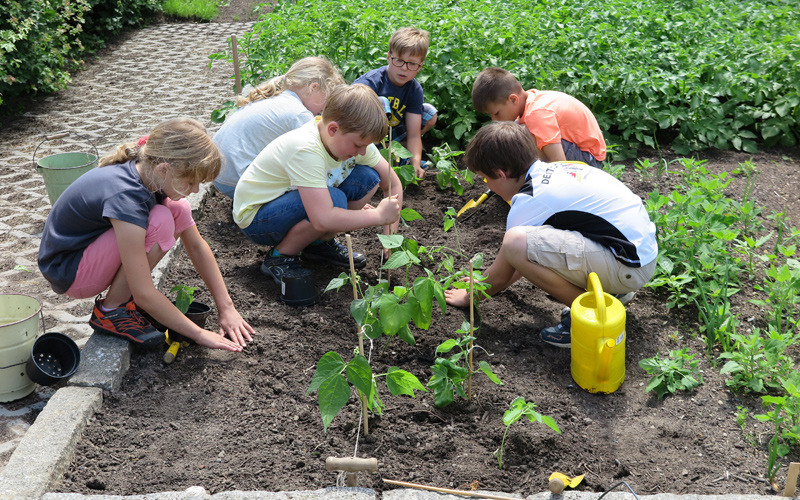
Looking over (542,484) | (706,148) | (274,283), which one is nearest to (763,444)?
(542,484)

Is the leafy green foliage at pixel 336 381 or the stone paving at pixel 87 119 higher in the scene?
the leafy green foliage at pixel 336 381

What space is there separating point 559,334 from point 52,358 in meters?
2.06

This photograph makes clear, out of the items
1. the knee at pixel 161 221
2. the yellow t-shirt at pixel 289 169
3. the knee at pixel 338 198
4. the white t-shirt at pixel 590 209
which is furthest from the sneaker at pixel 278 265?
the white t-shirt at pixel 590 209

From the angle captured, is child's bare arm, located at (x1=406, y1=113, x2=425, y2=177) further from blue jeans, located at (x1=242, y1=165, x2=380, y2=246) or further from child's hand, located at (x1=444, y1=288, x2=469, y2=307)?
child's hand, located at (x1=444, y1=288, x2=469, y2=307)

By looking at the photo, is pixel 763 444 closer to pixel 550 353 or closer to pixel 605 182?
pixel 550 353

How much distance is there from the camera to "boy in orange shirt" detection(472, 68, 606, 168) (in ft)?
12.2

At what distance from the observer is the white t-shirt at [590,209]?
283cm

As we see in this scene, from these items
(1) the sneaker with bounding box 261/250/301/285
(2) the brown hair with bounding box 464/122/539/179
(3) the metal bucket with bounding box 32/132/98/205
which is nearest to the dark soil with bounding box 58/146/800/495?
(1) the sneaker with bounding box 261/250/301/285

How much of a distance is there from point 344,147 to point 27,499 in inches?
69.2

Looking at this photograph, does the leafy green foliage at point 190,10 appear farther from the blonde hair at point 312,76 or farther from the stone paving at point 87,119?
the blonde hair at point 312,76

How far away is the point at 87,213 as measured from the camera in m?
2.66

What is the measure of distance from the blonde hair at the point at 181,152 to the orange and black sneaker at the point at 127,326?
0.56 metres

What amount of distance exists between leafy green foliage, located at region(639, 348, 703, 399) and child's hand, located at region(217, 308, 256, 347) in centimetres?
160

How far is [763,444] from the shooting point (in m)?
2.33
